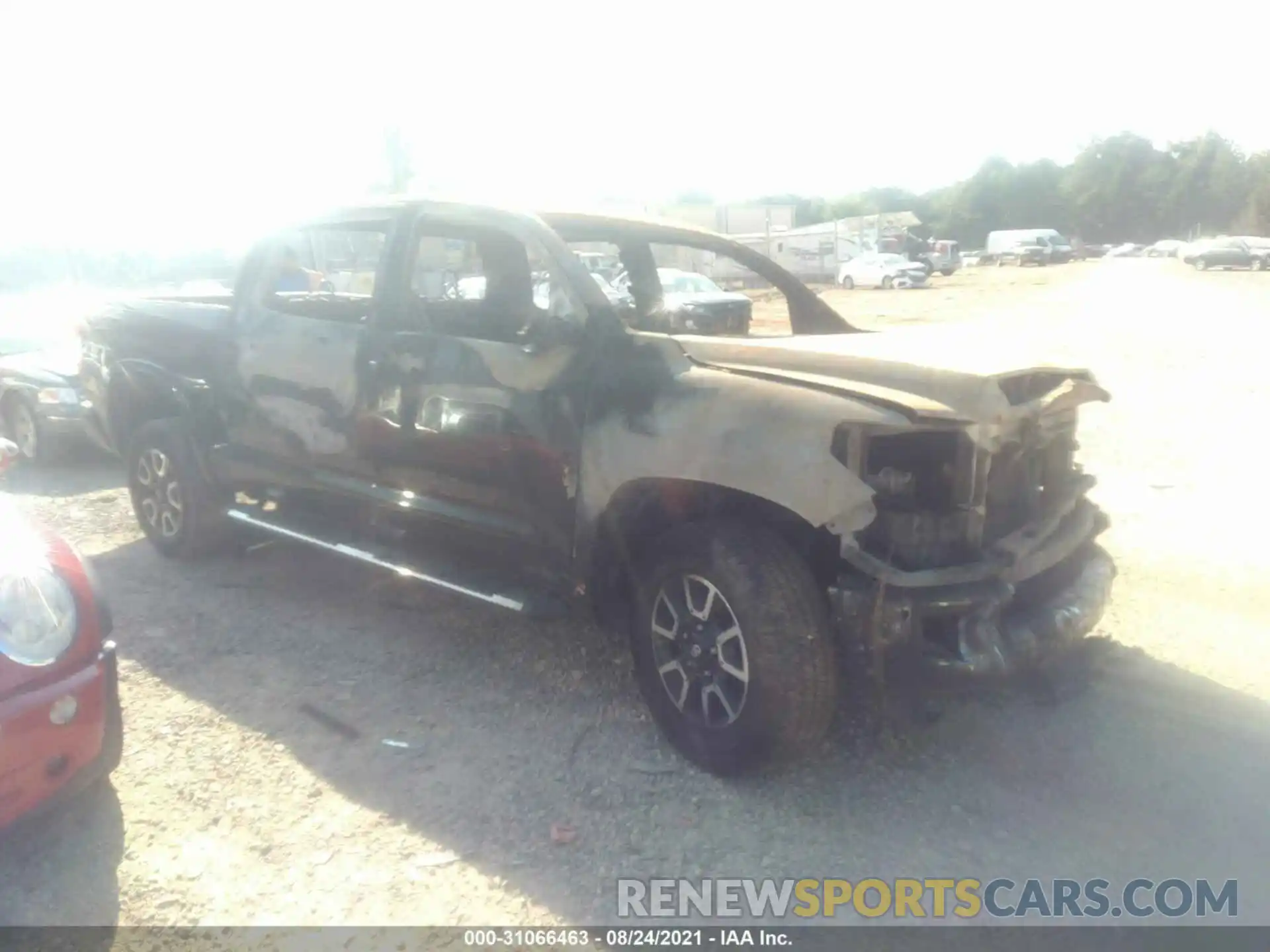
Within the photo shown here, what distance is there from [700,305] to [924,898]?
37.8ft

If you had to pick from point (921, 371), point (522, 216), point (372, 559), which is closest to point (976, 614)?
point (921, 371)

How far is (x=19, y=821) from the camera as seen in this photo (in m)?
2.80

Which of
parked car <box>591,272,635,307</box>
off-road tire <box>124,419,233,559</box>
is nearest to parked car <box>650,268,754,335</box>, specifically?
parked car <box>591,272,635,307</box>

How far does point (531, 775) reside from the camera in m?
3.54

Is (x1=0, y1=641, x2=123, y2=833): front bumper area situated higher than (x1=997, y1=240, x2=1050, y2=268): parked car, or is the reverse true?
(x1=0, y1=641, x2=123, y2=833): front bumper area

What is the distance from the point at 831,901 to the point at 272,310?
384 cm

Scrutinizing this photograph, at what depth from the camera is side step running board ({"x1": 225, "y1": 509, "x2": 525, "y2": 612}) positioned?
3881 millimetres

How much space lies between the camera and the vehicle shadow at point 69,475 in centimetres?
770

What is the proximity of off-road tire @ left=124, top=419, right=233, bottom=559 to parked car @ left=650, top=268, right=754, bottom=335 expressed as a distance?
245 centimetres

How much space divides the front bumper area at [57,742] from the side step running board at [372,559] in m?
1.27

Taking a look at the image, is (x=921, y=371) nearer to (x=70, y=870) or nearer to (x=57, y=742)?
(x=57, y=742)

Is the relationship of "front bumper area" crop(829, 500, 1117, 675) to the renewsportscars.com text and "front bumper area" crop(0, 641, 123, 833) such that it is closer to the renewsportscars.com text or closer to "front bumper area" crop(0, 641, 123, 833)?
the renewsportscars.com text

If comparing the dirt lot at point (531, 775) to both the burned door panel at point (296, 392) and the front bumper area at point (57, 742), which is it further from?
the burned door panel at point (296, 392)

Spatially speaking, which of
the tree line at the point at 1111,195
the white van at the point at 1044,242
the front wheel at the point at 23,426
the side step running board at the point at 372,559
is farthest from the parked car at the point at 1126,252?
the side step running board at the point at 372,559
